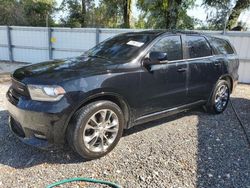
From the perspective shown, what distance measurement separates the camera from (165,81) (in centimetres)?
391

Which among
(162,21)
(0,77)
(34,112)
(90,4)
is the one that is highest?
(90,4)

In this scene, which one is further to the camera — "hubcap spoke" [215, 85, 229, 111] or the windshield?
"hubcap spoke" [215, 85, 229, 111]

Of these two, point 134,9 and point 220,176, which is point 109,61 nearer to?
point 220,176

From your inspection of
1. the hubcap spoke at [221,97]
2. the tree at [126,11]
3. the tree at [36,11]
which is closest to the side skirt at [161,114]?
the hubcap spoke at [221,97]

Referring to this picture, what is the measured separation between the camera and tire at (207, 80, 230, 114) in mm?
5078

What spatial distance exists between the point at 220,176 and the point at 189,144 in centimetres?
88

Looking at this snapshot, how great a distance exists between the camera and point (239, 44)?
9031mm

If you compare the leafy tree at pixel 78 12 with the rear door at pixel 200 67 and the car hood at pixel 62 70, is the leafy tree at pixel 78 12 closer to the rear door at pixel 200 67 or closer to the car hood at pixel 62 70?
the rear door at pixel 200 67

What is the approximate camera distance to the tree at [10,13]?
18750 mm

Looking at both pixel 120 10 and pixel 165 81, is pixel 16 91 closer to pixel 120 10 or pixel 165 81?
pixel 165 81

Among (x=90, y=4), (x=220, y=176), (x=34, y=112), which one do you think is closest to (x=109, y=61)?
(x=34, y=112)

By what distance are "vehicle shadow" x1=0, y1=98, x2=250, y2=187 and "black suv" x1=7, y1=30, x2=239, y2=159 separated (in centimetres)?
30

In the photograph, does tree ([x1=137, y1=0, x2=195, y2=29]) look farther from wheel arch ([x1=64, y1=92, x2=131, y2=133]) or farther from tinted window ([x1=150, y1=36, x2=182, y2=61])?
wheel arch ([x1=64, y1=92, x2=131, y2=133])

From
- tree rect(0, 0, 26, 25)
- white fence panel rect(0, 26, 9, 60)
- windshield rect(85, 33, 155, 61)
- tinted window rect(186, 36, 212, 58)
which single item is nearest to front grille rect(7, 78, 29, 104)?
windshield rect(85, 33, 155, 61)
